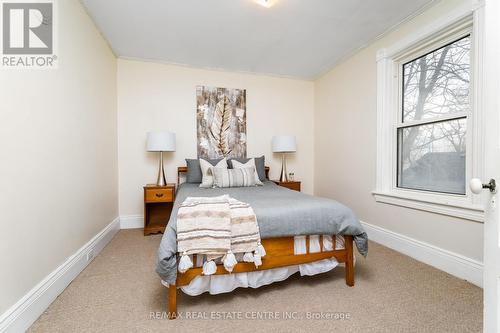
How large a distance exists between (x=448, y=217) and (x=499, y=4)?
1.84 meters

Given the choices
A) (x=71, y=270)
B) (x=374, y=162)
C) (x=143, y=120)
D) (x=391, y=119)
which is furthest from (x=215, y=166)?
(x=391, y=119)

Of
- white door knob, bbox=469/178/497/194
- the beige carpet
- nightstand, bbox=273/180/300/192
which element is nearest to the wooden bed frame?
the beige carpet

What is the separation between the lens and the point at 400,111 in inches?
100

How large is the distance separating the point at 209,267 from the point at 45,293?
110 cm

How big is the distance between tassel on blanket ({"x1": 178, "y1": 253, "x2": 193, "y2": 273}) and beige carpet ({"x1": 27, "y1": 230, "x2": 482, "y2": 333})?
33 centimetres

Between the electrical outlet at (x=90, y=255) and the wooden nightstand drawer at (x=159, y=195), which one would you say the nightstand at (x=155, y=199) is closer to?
the wooden nightstand drawer at (x=159, y=195)

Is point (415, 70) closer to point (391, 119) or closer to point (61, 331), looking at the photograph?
point (391, 119)

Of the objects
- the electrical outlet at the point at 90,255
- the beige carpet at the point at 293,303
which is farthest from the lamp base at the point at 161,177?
the beige carpet at the point at 293,303

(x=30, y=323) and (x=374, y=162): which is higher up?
(x=374, y=162)

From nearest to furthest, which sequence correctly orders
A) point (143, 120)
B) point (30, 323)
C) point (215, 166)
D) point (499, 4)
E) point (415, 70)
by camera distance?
1. point (499, 4)
2. point (30, 323)
3. point (415, 70)
4. point (215, 166)
5. point (143, 120)

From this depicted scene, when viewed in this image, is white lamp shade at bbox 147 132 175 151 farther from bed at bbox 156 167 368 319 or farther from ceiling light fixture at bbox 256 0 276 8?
ceiling light fixture at bbox 256 0 276 8

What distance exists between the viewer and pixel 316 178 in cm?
396

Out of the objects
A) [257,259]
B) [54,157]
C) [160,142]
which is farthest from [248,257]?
[160,142]

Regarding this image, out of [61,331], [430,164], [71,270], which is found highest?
[430,164]
